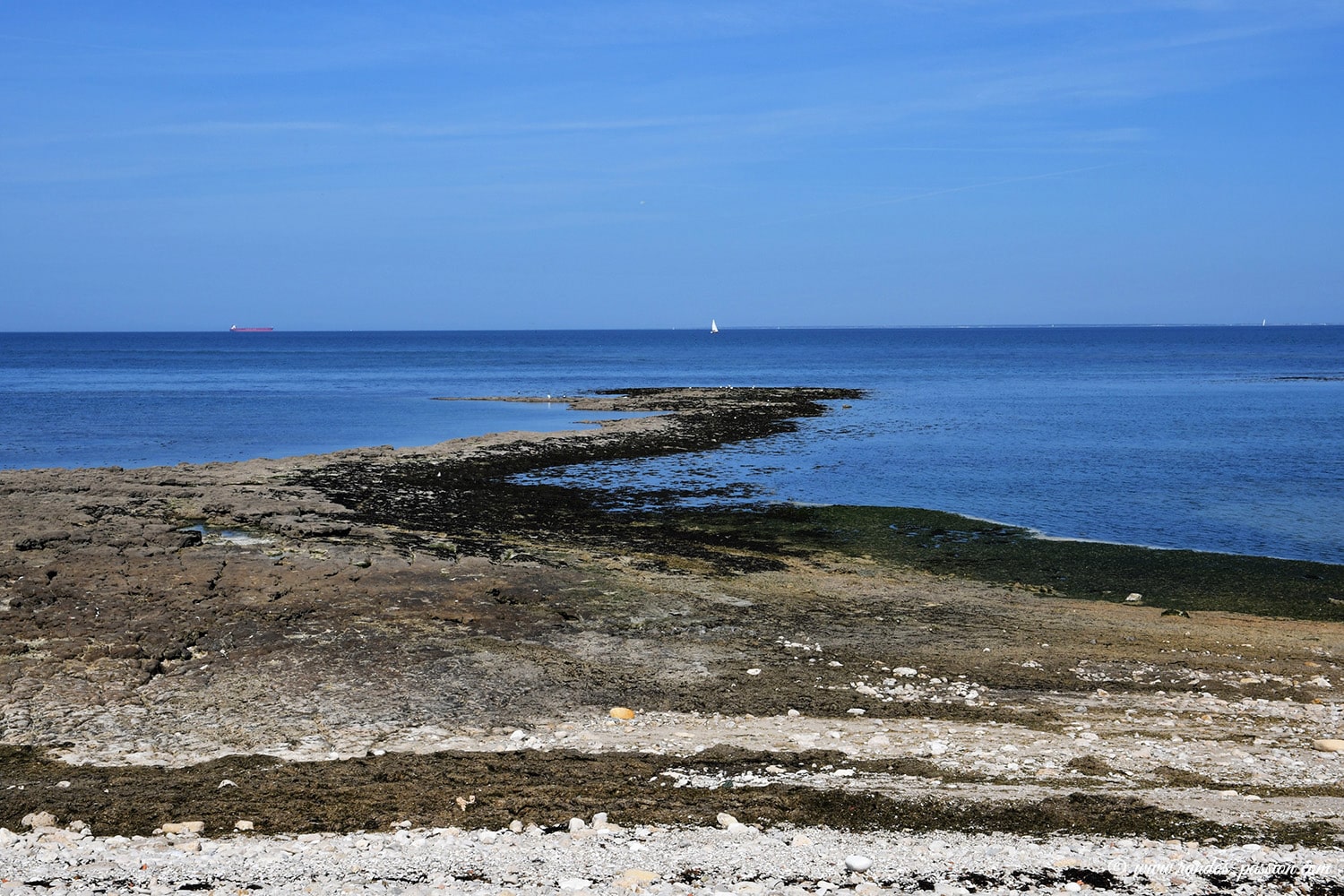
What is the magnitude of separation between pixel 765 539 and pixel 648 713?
10594mm

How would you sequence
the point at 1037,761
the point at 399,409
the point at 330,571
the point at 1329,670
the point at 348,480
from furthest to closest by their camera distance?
1. the point at 399,409
2. the point at 348,480
3. the point at 330,571
4. the point at 1329,670
5. the point at 1037,761

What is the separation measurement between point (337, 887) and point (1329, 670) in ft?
35.1

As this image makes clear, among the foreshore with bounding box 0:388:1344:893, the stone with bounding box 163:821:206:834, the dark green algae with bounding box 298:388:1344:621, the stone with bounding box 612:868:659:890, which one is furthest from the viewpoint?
the dark green algae with bounding box 298:388:1344:621

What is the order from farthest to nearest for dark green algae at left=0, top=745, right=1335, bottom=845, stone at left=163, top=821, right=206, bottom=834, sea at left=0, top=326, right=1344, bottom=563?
sea at left=0, top=326, right=1344, bottom=563 → dark green algae at left=0, top=745, right=1335, bottom=845 → stone at left=163, top=821, right=206, bottom=834

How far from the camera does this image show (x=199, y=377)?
299ft

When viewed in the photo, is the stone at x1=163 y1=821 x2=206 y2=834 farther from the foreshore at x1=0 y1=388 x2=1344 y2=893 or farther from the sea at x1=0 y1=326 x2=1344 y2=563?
the sea at x1=0 y1=326 x2=1344 y2=563

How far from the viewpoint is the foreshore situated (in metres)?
7.26

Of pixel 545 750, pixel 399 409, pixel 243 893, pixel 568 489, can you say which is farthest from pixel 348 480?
pixel 399 409

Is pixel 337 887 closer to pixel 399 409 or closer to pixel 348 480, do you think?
pixel 348 480

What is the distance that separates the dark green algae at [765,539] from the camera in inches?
677

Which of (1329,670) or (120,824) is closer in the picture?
(120,824)

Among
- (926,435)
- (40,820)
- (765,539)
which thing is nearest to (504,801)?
(40,820)

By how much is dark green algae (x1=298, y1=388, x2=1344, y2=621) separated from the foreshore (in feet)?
0.49

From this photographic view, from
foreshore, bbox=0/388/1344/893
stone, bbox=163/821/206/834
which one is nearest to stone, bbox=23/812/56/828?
foreshore, bbox=0/388/1344/893
